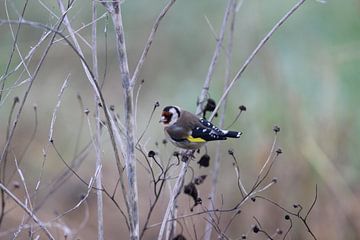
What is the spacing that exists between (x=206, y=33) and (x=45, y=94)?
193 centimetres

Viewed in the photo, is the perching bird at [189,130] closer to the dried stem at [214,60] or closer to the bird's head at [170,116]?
the bird's head at [170,116]

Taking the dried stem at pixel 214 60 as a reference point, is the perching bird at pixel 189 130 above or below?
below

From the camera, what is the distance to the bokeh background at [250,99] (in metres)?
6.04

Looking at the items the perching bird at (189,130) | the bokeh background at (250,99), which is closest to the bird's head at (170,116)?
the perching bird at (189,130)

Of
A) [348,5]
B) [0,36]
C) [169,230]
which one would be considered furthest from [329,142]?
[0,36]

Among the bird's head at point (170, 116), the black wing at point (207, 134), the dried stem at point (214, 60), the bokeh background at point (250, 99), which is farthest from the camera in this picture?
the bokeh background at point (250, 99)

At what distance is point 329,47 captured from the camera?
22.0 feet

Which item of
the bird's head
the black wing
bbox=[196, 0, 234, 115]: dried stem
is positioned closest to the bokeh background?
the bird's head

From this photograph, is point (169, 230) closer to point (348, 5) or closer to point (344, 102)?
point (344, 102)

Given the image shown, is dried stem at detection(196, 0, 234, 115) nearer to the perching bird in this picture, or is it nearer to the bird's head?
the perching bird

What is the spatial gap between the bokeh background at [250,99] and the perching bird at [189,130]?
132 cm

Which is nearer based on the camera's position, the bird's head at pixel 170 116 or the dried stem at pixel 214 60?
the dried stem at pixel 214 60

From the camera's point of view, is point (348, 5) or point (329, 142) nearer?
point (329, 142)

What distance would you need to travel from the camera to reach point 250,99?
22.4 ft
